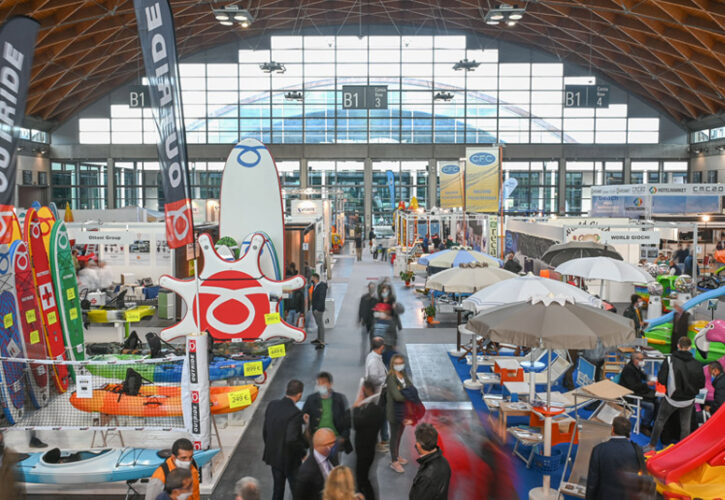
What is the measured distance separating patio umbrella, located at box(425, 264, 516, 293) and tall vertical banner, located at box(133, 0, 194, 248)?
494 cm

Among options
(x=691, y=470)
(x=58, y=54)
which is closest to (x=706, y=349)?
(x=691, y=470)

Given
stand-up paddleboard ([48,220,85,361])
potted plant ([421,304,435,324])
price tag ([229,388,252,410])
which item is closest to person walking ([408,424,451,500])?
price tag ([229,388,252,410])

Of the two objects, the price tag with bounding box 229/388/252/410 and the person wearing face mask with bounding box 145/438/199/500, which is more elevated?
the person wearing face mask with bounding box 145/438/199/500

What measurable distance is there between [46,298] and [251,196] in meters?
3.17

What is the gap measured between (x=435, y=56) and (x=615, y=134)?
34.7ft

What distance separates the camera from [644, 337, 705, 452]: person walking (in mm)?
6398

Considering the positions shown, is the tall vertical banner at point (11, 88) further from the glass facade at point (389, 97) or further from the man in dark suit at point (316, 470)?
the glass facade at point (389, 97)

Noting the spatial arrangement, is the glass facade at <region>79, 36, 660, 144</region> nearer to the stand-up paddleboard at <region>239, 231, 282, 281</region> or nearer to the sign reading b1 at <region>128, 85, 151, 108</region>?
the sign reading b1 at <region>128, 85, 151, 108</region>

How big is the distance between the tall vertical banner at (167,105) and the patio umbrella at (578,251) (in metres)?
8.21

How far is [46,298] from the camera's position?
8.40 metres

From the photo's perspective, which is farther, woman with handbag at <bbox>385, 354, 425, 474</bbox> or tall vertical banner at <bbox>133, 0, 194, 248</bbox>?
woman with handbag at <bbox>385, 354, 425, 474</bbox>

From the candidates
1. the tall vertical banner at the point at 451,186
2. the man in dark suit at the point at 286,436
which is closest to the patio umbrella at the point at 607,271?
the man in dark suit at the point at 286,436

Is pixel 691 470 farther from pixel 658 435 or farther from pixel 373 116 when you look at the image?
pixel 373 116

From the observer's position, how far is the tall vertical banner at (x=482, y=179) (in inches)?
663
